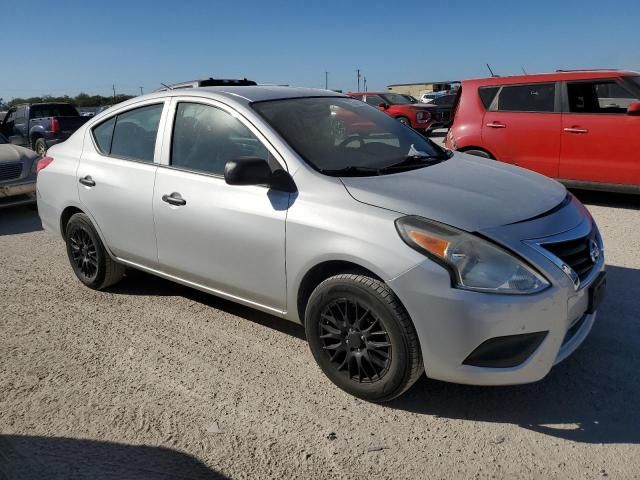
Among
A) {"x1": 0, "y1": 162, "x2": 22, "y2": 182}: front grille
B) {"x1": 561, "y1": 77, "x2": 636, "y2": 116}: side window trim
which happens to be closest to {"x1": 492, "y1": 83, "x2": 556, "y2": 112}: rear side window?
{"x1": 561, "y1": 77, "x2": 636, "y2": 116}: side window trim

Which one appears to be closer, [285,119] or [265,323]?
[285,119]

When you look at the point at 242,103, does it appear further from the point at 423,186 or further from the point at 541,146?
the point at 541,146

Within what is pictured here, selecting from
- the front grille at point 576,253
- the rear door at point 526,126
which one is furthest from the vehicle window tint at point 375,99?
the front grille at point 576,253

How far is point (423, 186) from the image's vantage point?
3078 mm

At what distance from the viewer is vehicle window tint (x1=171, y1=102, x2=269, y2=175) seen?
11.5 ft

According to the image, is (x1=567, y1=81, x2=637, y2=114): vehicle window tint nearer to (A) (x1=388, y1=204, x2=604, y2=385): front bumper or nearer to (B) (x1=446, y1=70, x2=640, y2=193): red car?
(B) (x1=446, y1=70, x2=640, y2=193): red car

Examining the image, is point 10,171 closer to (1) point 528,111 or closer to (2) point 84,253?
(2) point 84,253

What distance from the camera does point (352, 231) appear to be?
9.29 feet

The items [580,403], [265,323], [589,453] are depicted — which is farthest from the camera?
[265,323]

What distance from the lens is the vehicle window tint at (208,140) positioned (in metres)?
3.49

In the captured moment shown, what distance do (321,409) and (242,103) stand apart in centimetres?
193

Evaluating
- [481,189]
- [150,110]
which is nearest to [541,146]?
[481,189]

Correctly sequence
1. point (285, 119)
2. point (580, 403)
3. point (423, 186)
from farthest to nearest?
point (285, 119) → point (423, 186) → point (580, 403)

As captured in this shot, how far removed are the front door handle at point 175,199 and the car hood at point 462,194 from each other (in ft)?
3.84
